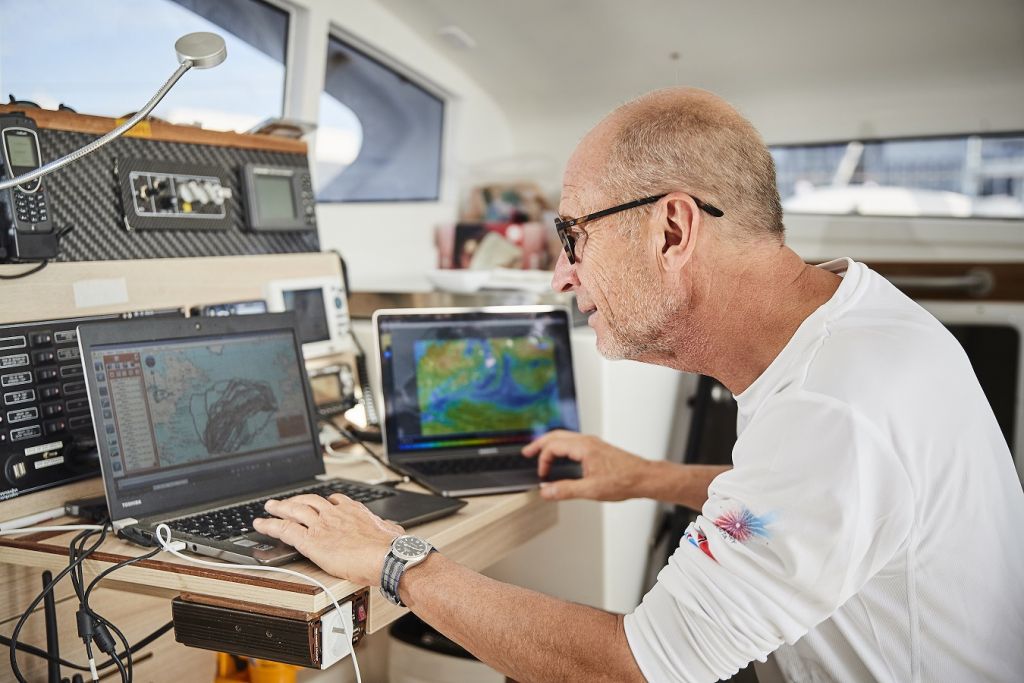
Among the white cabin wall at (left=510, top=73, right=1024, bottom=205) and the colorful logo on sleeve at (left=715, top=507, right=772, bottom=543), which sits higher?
the white cabin wall at (left=510, top=73, right=1024, bottom=205)

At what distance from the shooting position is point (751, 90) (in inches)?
115

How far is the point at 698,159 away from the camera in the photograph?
111 centimetres

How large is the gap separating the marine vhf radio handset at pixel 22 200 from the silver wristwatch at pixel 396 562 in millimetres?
769

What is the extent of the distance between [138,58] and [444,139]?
1.34 m

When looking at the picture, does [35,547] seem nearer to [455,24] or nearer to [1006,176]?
[455,24]

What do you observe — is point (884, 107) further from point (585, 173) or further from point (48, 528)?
point (48, 528)

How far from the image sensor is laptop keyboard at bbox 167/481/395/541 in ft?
3.87

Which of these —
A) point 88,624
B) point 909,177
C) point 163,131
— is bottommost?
point 88,624

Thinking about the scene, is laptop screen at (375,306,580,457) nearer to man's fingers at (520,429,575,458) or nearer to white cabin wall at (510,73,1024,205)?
man's fingers at (520,429,575,458)

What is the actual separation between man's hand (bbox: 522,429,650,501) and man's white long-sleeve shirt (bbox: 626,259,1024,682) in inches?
20.8

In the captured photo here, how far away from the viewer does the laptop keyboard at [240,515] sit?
1.18 meters

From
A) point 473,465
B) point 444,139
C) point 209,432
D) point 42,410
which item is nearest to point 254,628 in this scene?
point 209,432

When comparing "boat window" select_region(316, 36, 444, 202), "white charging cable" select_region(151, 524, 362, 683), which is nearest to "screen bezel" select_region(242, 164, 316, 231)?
"boat window" select_region(316, 36, 444, 202)

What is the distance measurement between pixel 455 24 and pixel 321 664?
2235mm
